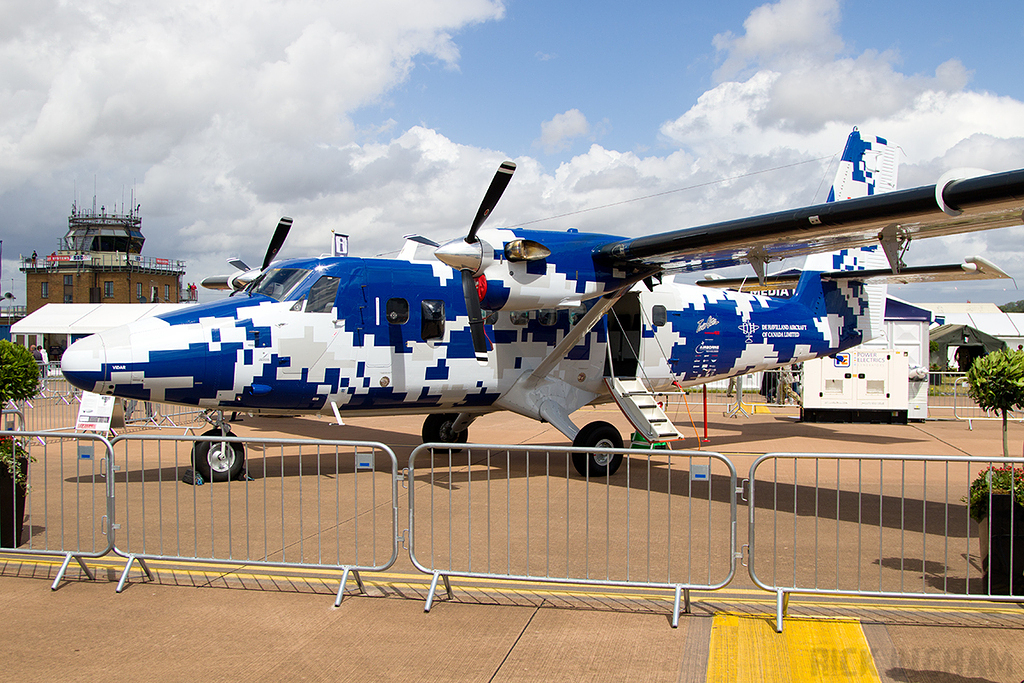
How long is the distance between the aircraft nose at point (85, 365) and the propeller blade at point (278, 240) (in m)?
3.27

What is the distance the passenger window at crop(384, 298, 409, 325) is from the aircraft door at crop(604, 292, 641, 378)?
11.0ft

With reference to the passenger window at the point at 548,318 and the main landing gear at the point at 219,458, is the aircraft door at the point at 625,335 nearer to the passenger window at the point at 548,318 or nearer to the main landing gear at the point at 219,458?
the passenger window at the point at 548,318

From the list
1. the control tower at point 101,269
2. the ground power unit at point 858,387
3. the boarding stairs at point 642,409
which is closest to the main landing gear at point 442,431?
the boarding stairs at point 642,409

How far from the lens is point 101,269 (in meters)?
73.2

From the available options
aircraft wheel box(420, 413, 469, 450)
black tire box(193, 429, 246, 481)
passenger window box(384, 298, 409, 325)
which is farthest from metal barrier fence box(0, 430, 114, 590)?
aircraft wheel box(420, 413, 469, 450)

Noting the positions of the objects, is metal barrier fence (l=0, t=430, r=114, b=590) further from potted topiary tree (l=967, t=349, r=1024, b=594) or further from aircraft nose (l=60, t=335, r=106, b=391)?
potted topiary tree (l=967, t=349, r=1024, b=594)

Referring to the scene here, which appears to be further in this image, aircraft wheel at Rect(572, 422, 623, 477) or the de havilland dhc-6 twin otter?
aircraft wheel at Rect(572, 422, 623, 477)

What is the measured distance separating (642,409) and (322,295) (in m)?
4.94

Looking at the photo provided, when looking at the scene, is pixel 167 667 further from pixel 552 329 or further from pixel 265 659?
pixel 552 329

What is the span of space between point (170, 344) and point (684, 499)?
641 cm

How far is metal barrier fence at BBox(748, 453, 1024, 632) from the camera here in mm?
5070

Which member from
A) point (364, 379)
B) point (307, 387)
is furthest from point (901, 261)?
point (307, 387)

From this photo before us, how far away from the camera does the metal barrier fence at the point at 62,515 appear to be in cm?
567

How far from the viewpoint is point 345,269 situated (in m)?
9.81
